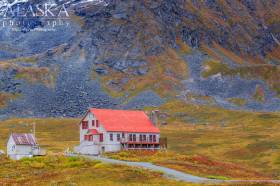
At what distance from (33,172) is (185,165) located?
18.1 meters

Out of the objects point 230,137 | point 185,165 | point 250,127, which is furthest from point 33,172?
point 250,127

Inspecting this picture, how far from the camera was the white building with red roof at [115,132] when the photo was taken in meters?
110

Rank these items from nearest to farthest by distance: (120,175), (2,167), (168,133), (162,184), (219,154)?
(162,184) < (120,175) < (2,167) < (219,154) < (168,133)

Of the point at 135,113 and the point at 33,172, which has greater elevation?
the point at 135,113

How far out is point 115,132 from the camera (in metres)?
110

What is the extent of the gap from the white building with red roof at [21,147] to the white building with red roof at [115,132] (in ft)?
33.0

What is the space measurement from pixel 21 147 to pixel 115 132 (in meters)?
15.8

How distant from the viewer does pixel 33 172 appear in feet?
255

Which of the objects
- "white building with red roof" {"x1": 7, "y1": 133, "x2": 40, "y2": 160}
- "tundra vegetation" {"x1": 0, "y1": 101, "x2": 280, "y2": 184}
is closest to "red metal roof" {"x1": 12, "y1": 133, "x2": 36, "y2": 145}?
"white building with red roof" {"x1": 7, "y1": 133, "x2": 40, "y2": 160}

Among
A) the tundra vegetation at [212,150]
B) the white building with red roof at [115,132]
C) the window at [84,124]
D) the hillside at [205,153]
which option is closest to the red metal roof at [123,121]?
the white building with red roof at [115,132]

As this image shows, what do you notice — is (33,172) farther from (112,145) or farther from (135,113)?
(135,113)

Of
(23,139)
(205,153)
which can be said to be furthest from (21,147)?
(205,153)

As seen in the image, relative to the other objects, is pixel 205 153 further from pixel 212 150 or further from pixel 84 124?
pixel 84 124

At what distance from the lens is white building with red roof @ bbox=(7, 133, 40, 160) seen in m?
103
